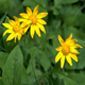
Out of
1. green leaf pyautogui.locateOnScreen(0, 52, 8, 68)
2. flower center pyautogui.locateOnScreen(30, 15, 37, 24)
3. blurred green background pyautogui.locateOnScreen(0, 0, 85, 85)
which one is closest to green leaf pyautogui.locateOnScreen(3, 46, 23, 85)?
blurred green background pyautogui.locateOnScreen(0, 0, 85, 85)

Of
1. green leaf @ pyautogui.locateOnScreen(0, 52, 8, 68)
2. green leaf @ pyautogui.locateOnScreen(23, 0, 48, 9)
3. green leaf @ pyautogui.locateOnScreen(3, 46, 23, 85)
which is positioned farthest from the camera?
green leaf @ pyautogui.locateOnScreen(23, 0, 48, 9)

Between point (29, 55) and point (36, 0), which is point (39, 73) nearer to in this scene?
point (29, 55)

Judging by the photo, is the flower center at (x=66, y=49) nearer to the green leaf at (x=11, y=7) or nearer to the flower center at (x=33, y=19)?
the flower center at (x=33, y=19)

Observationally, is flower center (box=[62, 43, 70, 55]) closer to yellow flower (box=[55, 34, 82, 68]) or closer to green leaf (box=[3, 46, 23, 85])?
yellow flower (box=[55, 34, 82, 68])

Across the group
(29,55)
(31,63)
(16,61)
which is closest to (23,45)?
(29,55)

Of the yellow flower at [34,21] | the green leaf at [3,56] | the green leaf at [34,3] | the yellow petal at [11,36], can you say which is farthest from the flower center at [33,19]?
the green leaf at [34,3]

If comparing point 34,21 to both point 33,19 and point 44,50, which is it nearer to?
point 33,19

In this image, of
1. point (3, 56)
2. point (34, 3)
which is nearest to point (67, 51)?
point (3, 56)
